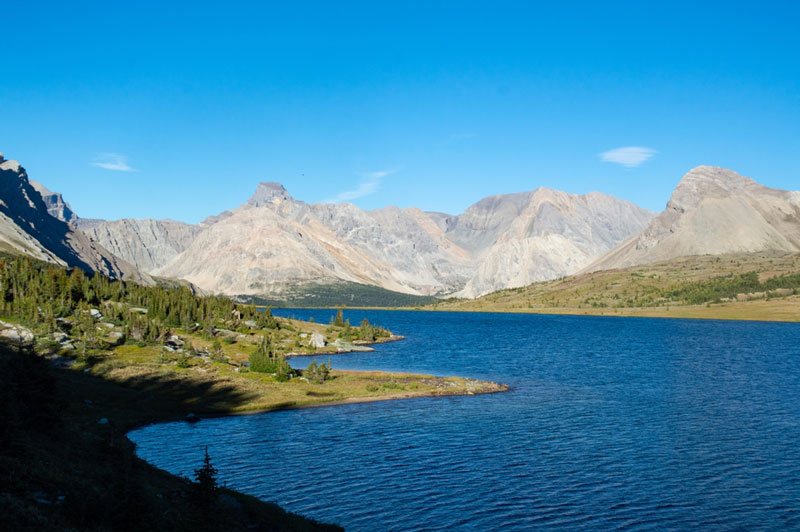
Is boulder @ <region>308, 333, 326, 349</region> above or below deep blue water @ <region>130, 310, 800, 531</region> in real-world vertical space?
above

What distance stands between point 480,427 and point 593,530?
2381 centimetres

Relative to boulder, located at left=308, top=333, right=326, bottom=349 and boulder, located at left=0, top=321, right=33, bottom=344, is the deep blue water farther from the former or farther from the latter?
boulder, located at left=308, top=333, right=326, bottom=349

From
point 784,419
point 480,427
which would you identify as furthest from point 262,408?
point 784,419

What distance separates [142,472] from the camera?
31.1 meters

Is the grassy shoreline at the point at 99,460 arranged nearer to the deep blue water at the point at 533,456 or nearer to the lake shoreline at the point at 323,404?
the lake shoreline at the point at 323,404

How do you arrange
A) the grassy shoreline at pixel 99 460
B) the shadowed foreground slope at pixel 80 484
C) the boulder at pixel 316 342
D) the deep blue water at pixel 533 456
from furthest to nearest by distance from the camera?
1. the boulder at pixel 316 342
2. the deep blue water at pixel 533 456
3. the grassy shoreline at pixel 99 460
4. the shadowed foreground slope at pixel 80 484

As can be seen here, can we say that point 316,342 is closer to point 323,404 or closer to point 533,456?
point 323,404

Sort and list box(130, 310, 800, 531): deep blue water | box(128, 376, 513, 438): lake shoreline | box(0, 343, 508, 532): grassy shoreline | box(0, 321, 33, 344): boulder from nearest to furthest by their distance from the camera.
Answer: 1. box(0, 343, 508, 532): grassy shoreline
2. box(130, 310, 800, 531): deep blue water
3. box(128, 376, 513, 438): lake shoreline
4. box(0, 321, 33, 344): boulder

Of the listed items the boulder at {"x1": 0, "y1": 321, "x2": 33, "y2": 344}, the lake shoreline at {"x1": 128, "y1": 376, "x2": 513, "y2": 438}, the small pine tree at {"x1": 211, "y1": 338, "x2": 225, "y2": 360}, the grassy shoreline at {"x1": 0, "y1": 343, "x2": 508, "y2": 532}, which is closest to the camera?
the grassy shoreline at {"x1": 0, "y1": 343, "x2": 508, "y2": 532}

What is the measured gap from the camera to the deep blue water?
3556cm

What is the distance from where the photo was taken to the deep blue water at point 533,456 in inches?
1400

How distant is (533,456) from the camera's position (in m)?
47.2

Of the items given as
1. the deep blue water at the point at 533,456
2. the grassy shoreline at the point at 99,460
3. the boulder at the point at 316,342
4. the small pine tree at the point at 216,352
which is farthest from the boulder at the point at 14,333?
the boulder at the point at 316,342

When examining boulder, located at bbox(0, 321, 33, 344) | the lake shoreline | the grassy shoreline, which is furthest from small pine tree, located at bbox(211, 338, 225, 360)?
the lake shoreline
